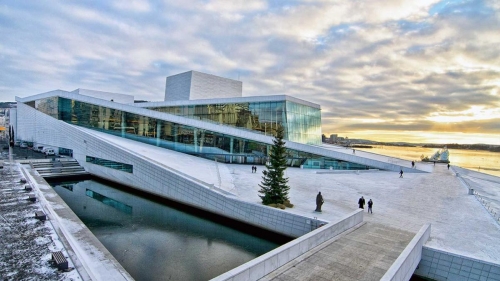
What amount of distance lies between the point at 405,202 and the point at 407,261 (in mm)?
8867

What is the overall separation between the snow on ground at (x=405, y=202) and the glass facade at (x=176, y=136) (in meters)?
3.46

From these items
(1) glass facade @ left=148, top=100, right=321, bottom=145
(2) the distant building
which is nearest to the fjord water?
(2) the distant building

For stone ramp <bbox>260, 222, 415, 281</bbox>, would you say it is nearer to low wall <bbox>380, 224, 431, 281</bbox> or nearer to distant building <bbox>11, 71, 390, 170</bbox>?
low wall <bbox>380, 224, 431, 281</bbox>

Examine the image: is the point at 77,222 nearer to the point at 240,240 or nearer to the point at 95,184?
the point at 240,240

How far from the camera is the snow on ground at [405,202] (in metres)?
10.2

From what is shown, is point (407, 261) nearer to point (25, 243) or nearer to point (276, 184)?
point (276, 184)

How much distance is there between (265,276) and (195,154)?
24.1 meters

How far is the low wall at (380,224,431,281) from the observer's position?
21.7 feet

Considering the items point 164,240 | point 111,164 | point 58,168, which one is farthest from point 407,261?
point 58,168

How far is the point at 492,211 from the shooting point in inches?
563

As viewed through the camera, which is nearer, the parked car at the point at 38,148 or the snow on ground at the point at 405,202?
the snow on ground at the point at 405,202

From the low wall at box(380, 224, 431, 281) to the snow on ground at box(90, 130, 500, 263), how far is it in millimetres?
642

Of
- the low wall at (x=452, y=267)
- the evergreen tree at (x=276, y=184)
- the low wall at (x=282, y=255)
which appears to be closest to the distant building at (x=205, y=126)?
the evergreen tree at (x=276, y=184)

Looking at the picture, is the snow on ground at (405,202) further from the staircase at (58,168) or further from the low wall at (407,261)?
the staircase at (58,168)
